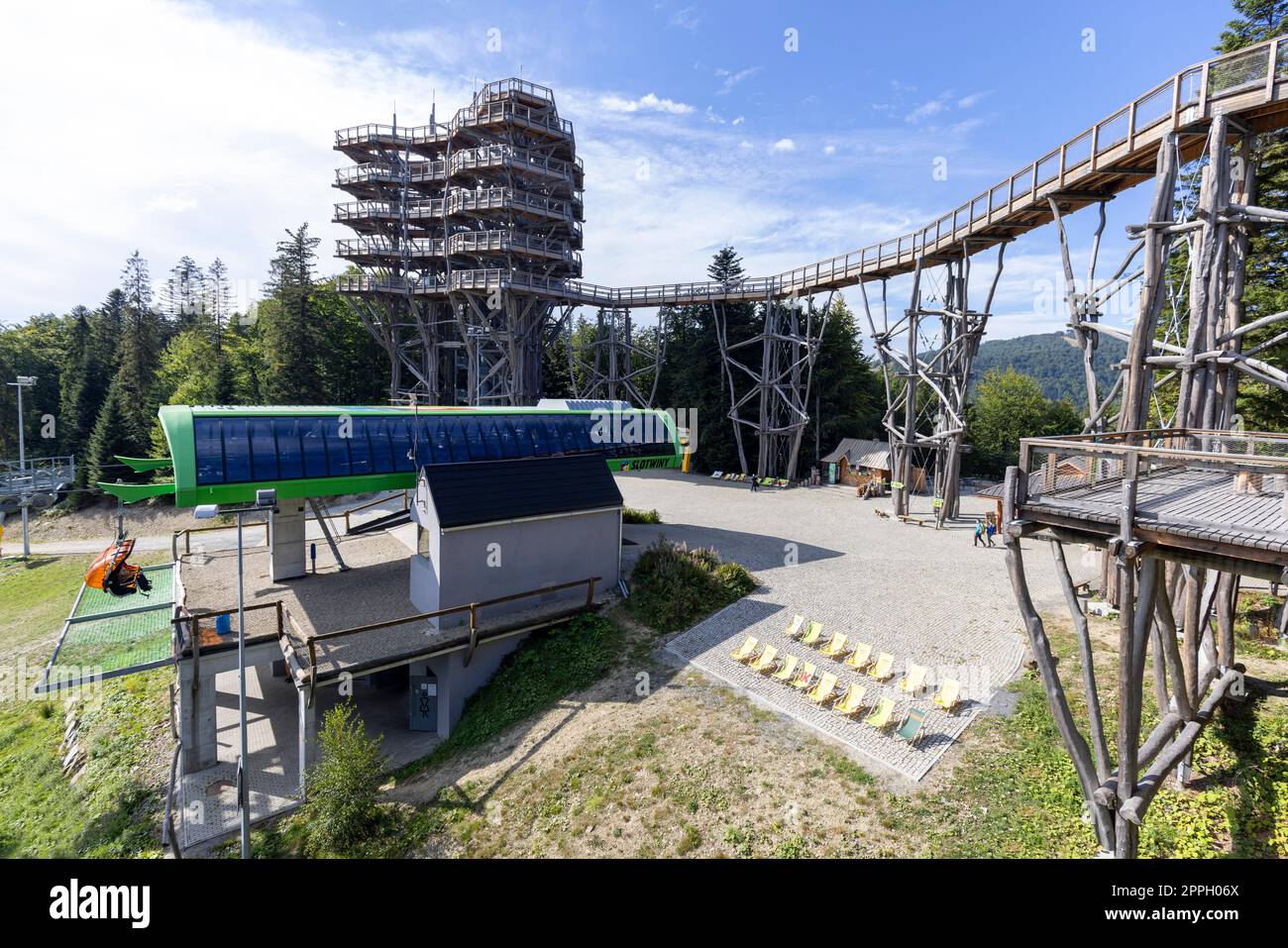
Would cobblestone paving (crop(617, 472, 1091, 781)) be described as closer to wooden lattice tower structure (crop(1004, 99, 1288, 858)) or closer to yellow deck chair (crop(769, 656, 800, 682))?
yellow deck chair (crop(769, 656, 800, 682))

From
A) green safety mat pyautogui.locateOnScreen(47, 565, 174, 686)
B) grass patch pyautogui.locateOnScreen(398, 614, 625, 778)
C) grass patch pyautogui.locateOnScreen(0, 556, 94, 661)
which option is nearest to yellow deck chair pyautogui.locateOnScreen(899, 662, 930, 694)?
grass patch pyautogui.locateOnScreen(398, 614, 625, 778)

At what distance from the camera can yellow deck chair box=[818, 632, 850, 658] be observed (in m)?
13.3

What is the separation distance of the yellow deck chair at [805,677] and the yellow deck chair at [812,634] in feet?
4.09

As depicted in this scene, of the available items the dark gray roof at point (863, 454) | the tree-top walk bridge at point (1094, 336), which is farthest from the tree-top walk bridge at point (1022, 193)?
the dark gray roof at point (863, 454)

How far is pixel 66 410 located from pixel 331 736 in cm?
6195

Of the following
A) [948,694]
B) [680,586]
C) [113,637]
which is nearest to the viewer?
[948,694]

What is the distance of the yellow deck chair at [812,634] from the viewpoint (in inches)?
544

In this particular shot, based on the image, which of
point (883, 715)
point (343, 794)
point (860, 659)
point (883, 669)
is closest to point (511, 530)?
point (343, 794)

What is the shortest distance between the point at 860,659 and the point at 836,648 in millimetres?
595

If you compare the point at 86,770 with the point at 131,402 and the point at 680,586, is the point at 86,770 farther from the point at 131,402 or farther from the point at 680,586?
the point at 131,402

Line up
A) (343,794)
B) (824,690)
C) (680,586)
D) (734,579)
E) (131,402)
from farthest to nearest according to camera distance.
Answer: (131,402) → (734,579) → (680,586) → (824,690) → (343,794)

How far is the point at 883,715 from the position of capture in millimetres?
10781
